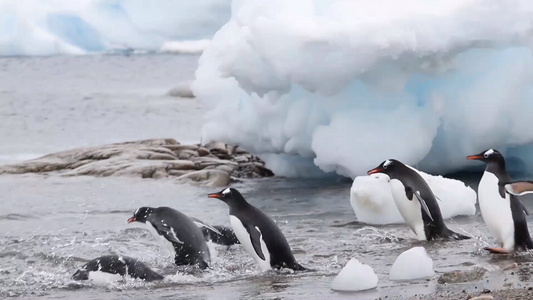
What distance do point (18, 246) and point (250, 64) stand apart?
2.95 m

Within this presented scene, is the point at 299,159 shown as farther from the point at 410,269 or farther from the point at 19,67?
the point at 19,67

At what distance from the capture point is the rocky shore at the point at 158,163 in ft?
34.8

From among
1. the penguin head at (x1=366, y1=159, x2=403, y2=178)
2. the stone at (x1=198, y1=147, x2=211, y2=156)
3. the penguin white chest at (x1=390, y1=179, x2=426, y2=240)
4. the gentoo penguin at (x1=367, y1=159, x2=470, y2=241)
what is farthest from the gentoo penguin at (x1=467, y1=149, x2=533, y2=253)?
the stone at (x1=198, y1=147, x2=211, y2=156)

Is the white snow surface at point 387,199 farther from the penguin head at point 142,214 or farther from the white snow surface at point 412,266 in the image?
→ the white snow surface at point 412,266

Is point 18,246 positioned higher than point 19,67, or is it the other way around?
point 19,67

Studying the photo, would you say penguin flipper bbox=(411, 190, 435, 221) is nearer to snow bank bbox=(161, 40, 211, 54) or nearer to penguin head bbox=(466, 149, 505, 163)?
penguin head bbox=(466, 149, 505, 163)

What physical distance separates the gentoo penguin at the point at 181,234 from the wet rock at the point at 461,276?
1.56 meters

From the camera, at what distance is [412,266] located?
5.41 m

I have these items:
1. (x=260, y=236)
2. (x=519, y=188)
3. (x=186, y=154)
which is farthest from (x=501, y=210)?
(x=186, y=154)

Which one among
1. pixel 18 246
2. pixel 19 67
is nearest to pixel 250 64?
pixel 18 246

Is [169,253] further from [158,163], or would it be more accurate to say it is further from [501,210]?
[158,163]

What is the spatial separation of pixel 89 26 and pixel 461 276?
3245cm

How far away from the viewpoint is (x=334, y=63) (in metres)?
8.77

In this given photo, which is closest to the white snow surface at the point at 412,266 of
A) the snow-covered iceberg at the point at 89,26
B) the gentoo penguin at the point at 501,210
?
the gentoo penguin at the point at 501,210
